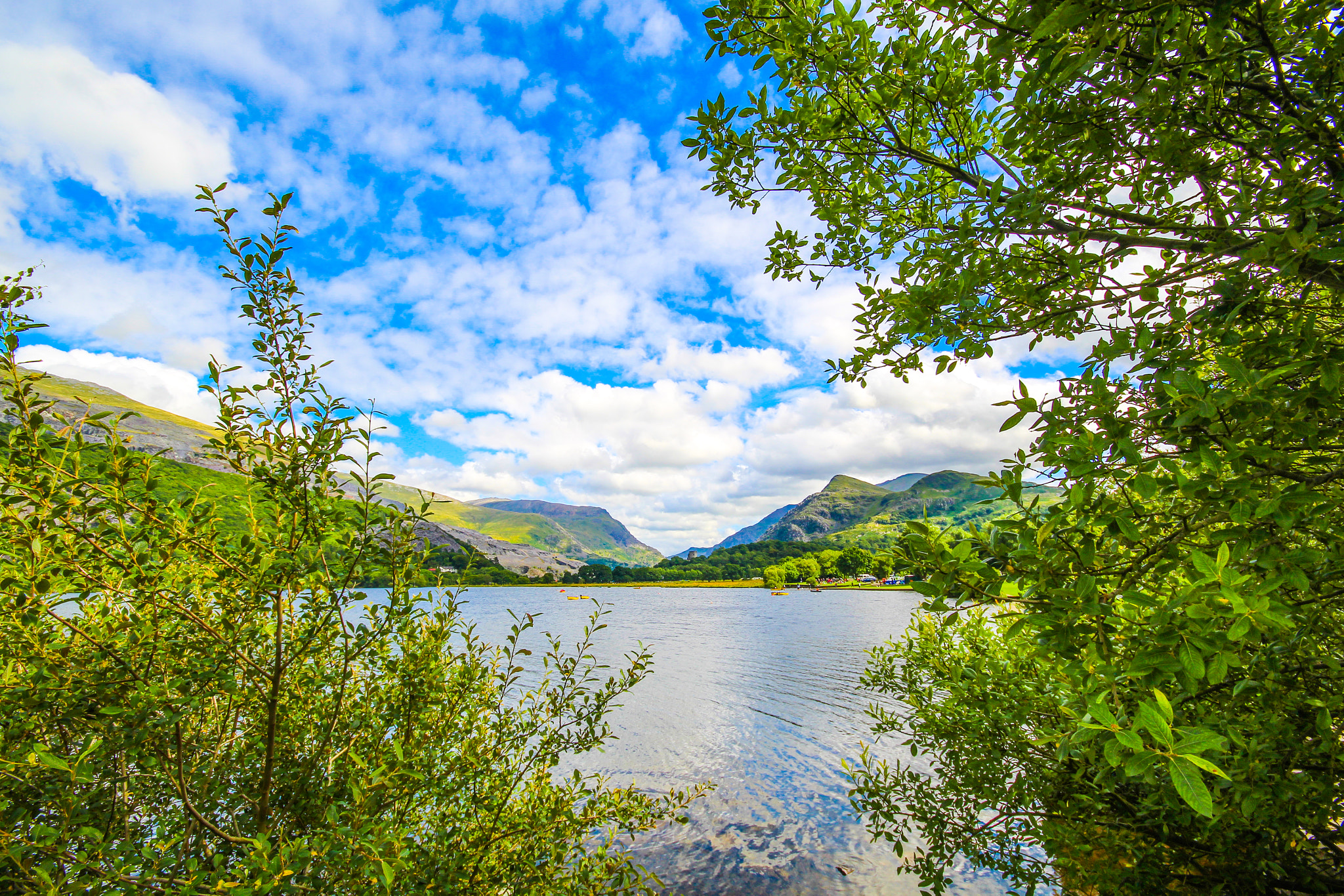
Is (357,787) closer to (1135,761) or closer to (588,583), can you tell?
(1135,761)

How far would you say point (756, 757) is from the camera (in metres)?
20.7

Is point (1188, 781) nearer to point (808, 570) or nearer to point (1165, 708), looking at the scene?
point (1165, 708)

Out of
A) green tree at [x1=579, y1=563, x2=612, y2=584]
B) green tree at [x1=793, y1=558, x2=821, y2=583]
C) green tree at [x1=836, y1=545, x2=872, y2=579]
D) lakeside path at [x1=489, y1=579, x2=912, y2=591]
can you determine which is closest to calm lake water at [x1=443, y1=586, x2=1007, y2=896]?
lakeside path at [x1=489, y1=579, x2=912, y2=591]

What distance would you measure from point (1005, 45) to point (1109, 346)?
1639mm

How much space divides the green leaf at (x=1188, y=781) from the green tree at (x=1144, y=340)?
2 cm

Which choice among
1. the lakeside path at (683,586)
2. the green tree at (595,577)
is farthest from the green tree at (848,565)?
the green tree at (595,577)

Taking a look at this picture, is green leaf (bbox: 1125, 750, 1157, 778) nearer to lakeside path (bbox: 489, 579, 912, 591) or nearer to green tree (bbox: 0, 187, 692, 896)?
green tree (bbox: 0, 187, 692, 896)

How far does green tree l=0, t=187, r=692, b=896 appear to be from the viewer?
256cm

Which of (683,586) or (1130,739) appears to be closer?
(1130,739)

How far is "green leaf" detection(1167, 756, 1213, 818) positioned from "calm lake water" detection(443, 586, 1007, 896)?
13591mm

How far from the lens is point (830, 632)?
5488 cm

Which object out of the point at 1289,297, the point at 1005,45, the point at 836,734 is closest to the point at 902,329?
the point at 1005,45

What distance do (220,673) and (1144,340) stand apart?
5.34 metres

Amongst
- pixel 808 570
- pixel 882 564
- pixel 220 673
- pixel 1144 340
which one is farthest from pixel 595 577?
pixel 1144 340
